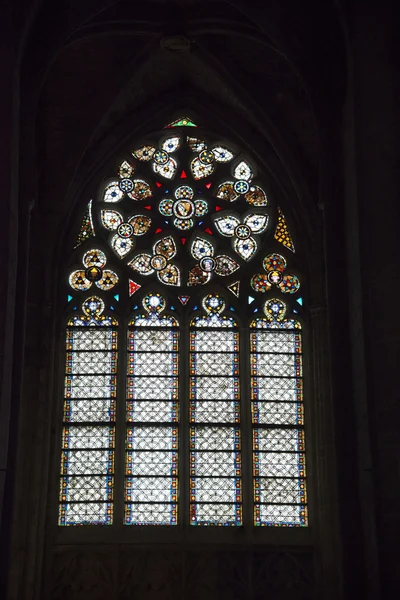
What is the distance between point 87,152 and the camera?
15.0 metres

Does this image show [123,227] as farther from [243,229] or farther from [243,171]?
[243,171]

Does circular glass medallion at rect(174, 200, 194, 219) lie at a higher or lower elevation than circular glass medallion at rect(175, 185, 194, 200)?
lower

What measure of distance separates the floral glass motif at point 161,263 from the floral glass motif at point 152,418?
0.32 m

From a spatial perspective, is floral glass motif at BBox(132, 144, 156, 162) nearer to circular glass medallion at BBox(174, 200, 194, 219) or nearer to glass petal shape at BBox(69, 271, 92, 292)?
circular glass medallion at BBox(174, 200, 194, 219)

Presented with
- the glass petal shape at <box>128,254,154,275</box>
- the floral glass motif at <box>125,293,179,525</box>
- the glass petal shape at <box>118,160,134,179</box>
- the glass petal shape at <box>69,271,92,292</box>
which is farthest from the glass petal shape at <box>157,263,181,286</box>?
the glass petal shape at <box>118,160,134,179</box>

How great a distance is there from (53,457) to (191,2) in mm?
5779

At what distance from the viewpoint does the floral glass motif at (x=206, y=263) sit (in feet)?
48.9

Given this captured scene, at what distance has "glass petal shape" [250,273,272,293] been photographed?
14.8 m

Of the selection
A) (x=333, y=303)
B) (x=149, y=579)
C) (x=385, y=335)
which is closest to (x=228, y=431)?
(x=149, y=579)

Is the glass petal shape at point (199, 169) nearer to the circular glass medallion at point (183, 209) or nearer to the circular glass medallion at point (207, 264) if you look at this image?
the circular glass medallion at point (183, 209)

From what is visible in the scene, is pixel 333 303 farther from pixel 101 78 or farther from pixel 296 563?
pixel 101 78

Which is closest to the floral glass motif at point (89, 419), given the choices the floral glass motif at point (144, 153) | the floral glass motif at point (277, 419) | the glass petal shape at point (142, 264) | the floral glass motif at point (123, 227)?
the glass petal shape at point (142, 264)

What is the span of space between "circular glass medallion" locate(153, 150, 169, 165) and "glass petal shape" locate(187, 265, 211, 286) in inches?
63.8

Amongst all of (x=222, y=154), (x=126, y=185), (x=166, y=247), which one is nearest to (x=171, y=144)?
(x=222, y=154)
